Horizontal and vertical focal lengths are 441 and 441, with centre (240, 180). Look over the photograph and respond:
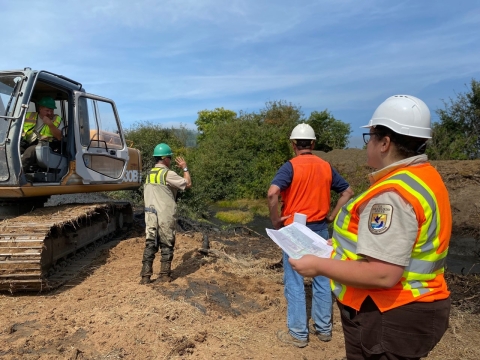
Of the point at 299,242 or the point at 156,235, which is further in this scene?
the point at 156,235

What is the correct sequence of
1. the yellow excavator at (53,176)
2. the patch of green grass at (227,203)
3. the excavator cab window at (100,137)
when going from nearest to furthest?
the yellow excavator at (53,176) < the excavator cab window at (100,137) < the patch of green grass at (227,203)

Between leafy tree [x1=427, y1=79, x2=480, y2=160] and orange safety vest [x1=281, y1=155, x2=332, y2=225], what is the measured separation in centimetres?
1357

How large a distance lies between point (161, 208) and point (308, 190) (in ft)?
7.44

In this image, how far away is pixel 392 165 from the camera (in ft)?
6.69

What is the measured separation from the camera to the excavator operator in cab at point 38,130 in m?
6.21

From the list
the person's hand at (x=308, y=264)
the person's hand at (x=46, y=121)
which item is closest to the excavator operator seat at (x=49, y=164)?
the person's hand at (x=46, y=121)

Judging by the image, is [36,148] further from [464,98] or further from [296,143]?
[464,98]

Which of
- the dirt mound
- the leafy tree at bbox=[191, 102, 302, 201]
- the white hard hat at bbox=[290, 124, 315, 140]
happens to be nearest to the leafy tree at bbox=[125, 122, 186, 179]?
the leafy tree at bbox=[191, 102, 302, 201]

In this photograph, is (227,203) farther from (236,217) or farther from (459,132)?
(459,132)

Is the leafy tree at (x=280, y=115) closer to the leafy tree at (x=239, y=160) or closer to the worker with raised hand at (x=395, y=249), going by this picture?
the leafy tree at (x=239, y=160)

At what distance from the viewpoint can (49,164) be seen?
21.0 ft

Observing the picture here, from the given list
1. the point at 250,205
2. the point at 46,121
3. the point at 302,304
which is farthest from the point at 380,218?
the point at 250,205

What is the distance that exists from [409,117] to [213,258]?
540cm

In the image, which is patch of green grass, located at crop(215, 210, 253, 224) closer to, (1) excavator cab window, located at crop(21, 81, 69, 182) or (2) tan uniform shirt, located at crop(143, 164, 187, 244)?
(1) excavator cab window, located at crop(21, 81, 69, 182)
